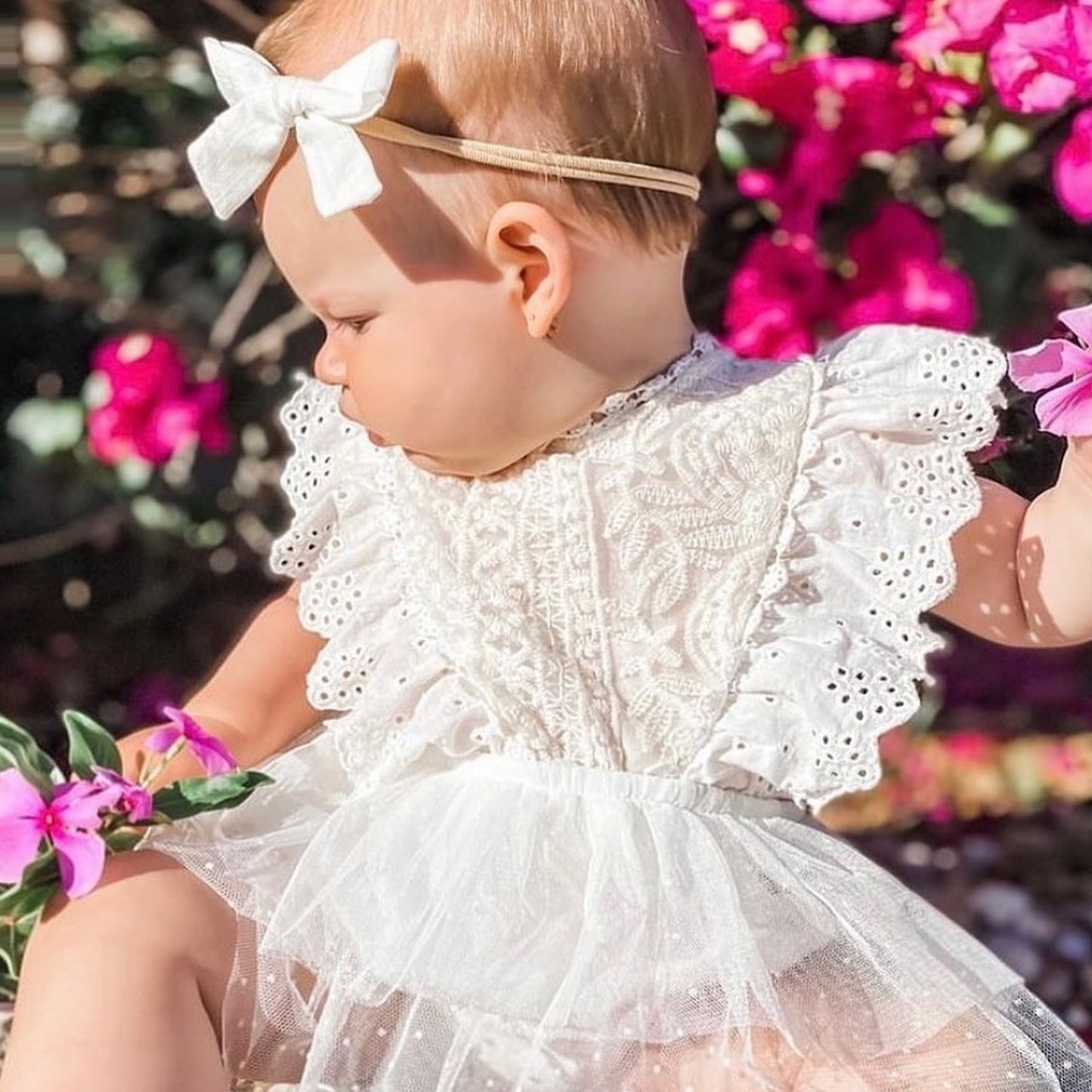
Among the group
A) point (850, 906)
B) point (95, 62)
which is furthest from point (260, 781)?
point (95, 62)

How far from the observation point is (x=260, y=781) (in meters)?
1.35

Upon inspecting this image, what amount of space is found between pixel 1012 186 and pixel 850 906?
1.29 meters

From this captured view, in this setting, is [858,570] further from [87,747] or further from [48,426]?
[48,426]

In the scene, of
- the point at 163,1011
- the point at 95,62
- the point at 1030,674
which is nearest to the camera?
the point at 163,1011

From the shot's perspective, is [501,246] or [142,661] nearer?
[501,246]

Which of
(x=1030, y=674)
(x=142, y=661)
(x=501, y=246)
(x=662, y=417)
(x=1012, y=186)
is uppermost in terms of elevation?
(x=501, y=246)

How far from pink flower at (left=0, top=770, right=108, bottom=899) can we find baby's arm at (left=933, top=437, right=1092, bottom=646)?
60cm

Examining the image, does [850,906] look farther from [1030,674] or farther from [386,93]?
[1030,674]

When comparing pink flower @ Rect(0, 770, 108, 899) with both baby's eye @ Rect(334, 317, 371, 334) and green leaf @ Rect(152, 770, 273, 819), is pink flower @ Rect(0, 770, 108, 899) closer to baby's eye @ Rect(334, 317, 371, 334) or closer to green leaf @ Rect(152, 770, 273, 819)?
green leaf @ Rect(152, 770, 273, 819)

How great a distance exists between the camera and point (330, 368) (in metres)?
1.40

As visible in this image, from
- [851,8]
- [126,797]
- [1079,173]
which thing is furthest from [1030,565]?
[851,8]

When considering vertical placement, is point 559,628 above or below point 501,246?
below

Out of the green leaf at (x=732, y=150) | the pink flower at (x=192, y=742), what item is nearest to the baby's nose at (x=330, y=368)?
the pink flower at (x=192, y=742)

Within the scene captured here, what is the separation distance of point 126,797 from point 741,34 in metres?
1.06
